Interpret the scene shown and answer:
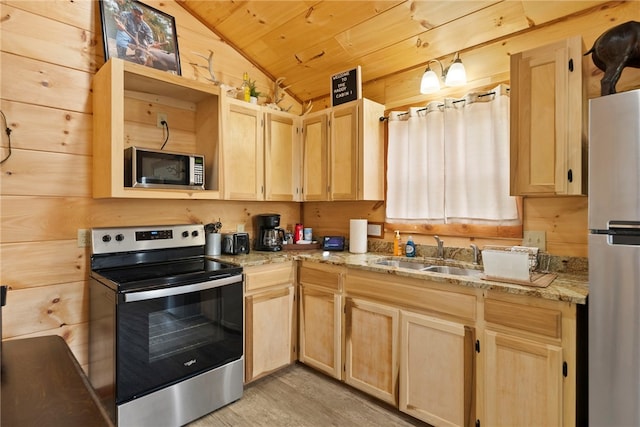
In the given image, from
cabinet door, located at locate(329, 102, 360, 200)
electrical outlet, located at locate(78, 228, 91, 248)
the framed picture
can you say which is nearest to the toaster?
cabinet door, located at locate(329, 102, 360, 200)

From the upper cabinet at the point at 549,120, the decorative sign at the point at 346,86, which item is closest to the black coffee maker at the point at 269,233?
the decorative sign at the point at 346,86

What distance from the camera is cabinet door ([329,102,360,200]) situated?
2742mm

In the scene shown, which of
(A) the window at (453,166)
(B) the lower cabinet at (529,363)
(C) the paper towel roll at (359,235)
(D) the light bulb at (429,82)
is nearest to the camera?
(B) the lower cabinet at (529,363)

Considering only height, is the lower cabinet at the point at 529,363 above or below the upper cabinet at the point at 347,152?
below

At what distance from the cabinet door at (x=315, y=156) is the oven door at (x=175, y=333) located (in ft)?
3.51

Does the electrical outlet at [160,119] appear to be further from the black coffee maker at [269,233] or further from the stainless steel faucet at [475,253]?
the stainless steel faucet at [475,253]

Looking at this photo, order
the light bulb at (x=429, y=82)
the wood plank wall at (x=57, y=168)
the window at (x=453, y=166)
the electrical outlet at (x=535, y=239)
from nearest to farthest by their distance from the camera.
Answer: the wood plank wall at (x=57, y=168) → the electrical outlet at (x=535, y=239) → the window at (x=453, y=166) → the light bulb at (x=429, y=82)

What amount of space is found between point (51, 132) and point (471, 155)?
2664mm

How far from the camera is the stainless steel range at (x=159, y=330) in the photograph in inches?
72.5

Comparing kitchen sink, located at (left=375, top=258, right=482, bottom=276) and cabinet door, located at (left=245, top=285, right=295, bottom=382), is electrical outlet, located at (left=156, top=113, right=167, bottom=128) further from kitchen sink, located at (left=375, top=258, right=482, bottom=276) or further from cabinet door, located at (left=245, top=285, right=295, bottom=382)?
kitchen sink, located at (left=375, top=258, right=482, bottom=276)

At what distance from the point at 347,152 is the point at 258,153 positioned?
0.72 metres

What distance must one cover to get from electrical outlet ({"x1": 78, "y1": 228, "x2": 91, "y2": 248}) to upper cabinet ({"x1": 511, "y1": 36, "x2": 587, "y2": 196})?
2.59m

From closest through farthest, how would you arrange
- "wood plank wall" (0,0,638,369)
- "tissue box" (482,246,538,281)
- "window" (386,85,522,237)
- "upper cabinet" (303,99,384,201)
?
1. "tissue box" (482,246,538,281)
2. "wood plank wall" (0,0,638,369)
3. "window" (386,85,522,237)
4. "upper cabinet" (303,99,384,201)

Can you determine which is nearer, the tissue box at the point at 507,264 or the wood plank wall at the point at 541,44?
the tissue box at the point at 507,264
